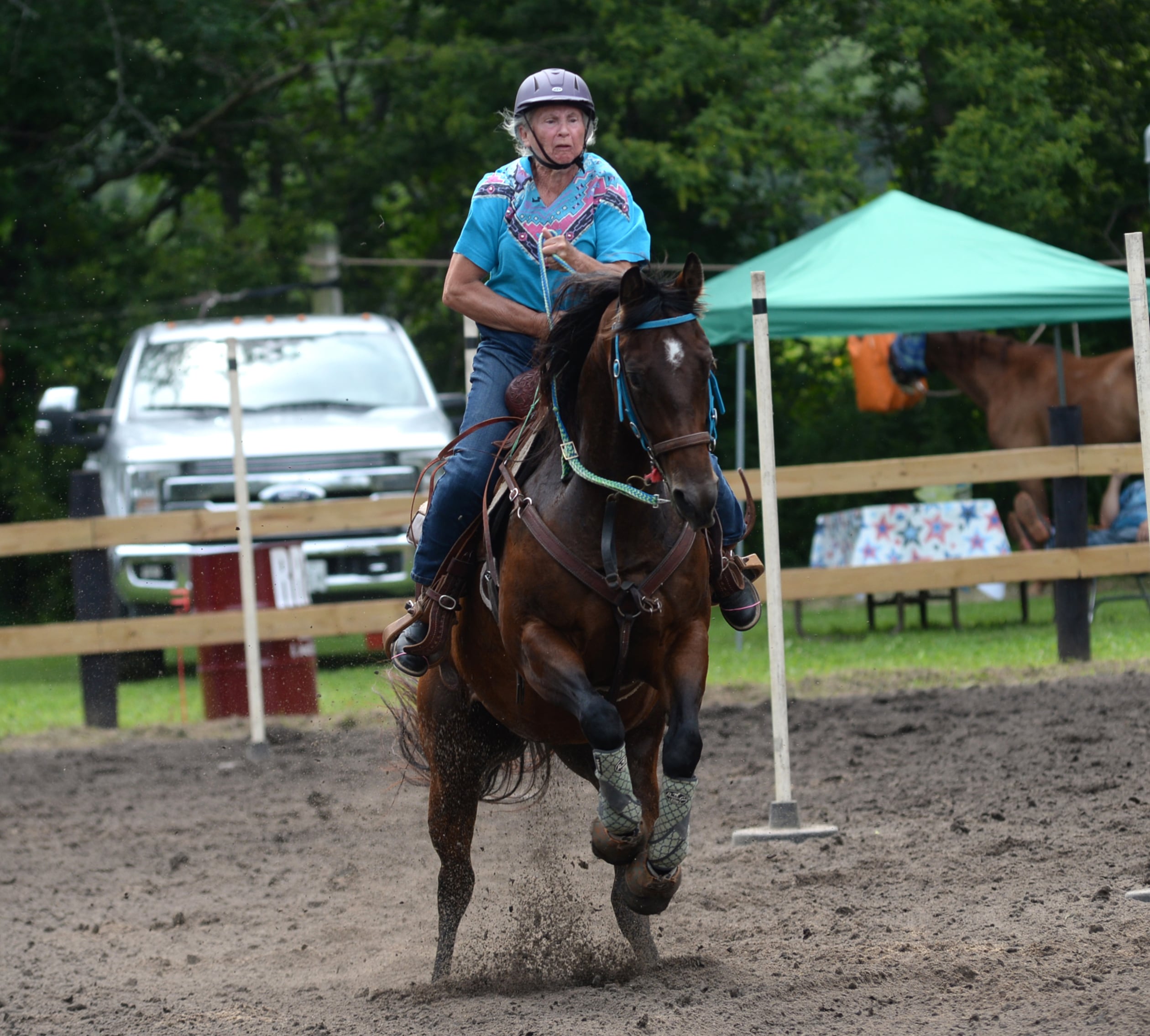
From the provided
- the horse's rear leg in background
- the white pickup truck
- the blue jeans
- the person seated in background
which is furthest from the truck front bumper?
the blue jeans

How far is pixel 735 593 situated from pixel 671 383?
1371 mm

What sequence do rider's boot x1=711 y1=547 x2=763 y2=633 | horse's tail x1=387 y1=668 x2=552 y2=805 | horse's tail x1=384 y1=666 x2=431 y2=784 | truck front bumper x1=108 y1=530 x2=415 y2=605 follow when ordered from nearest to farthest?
1. rider's boot x1=711 y1=547 x2=763 y2=633
2. horse's tail x1=387 y1=668 x2=552 y2=805
3. horse's tail x1=384 y1=666 x2=431 y2=784
4. truck front bumper x1=108 y1=530 x2=415 y2=605

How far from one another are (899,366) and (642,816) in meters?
9.68

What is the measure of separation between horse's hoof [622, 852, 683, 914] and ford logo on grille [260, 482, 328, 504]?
6.93 m

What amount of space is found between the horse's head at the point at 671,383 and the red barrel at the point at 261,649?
6739 millimetres

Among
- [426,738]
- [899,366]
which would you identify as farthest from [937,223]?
[426,738]

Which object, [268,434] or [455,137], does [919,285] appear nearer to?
[268,434]

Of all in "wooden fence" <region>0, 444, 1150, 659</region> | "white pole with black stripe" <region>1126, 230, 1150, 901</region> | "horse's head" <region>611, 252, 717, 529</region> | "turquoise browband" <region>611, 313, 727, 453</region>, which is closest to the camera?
"horse's head" <region>611, 252, 717, 529</region>

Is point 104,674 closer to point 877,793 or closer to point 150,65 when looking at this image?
point 877,793

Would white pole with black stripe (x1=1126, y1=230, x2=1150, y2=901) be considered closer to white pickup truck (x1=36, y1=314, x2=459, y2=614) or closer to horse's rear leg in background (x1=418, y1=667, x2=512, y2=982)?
horse's rear leg in background (x1=418, y1=667, x2=512, y2=982)

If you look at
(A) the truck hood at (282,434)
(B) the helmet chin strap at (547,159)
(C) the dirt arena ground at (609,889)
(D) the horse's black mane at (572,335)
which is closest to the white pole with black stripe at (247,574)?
(C) the dirt arena ground at (609,889)

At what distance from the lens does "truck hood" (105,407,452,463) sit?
36.6ft

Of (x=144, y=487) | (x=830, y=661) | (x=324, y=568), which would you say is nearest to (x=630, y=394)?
(x=324, y=568)

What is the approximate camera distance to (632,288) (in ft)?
13.5
